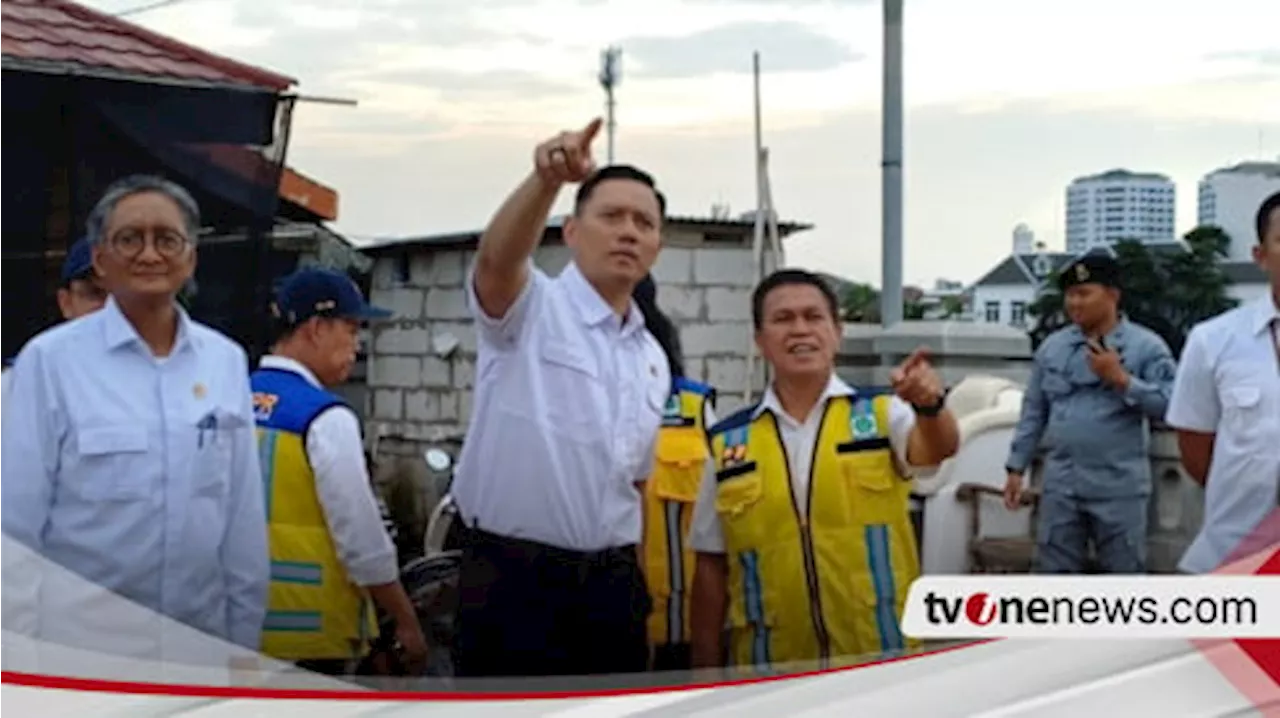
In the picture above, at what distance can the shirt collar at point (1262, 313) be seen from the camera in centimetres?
199

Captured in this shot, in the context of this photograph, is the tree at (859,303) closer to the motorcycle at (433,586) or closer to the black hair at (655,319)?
the black hair at (655,319)

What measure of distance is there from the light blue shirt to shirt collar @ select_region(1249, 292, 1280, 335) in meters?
1.27

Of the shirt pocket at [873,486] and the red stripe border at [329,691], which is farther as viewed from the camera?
the shirt pocket at [873,486]

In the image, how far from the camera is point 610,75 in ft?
6.52

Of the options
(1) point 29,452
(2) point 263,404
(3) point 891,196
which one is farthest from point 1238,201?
(1) point 29,452

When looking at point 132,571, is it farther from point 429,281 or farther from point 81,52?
point 81,52

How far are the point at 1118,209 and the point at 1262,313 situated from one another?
0.23 meters

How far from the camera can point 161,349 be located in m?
1.87

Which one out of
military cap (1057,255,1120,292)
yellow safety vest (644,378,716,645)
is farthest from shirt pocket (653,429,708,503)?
military cap (1057,255,1120,292)

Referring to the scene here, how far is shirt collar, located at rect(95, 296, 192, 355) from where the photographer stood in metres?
1.86

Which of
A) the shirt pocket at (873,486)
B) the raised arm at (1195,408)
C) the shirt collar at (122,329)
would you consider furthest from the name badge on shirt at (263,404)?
the raised arm at (1195,408)

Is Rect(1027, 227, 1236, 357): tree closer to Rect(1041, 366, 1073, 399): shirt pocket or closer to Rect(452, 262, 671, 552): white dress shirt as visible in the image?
Rect(1041, 366, 1073, 399): shirt pocket

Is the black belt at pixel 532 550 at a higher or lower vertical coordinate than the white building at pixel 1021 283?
lower

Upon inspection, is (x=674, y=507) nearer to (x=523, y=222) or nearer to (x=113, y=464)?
(x=523, y=222)
